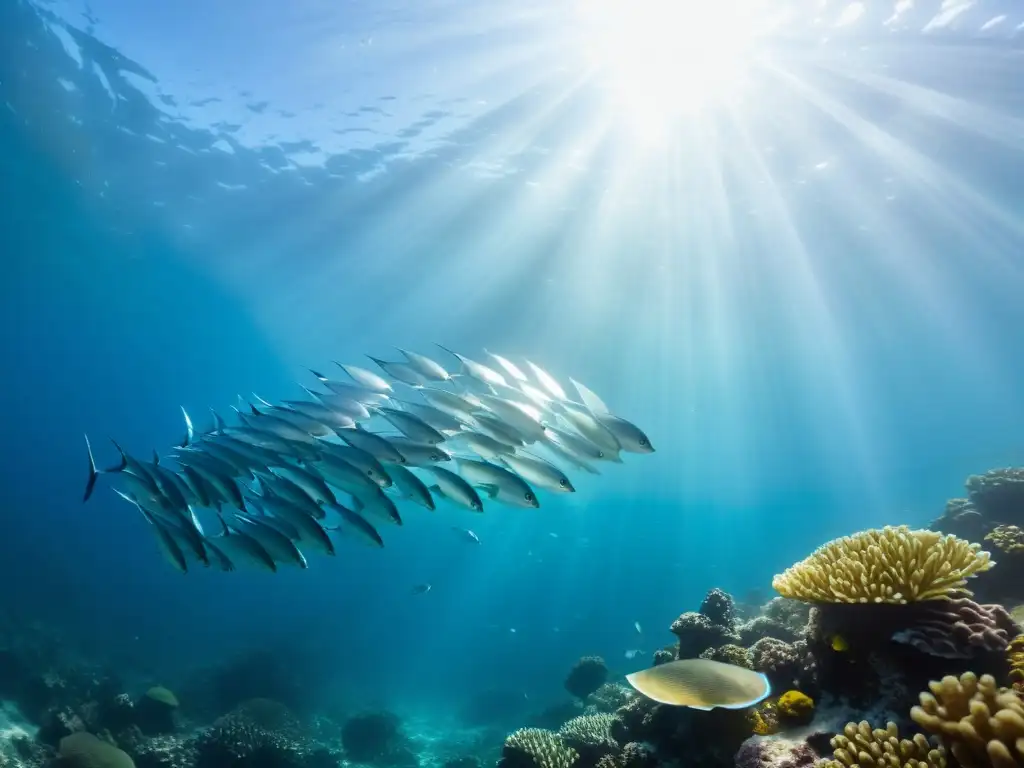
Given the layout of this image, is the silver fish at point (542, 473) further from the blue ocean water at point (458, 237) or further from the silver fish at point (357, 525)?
the blue ocean water at point (458, 237)

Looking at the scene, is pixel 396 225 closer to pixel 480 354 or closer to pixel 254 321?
pixel 480 354

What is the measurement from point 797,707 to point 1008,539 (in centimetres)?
460

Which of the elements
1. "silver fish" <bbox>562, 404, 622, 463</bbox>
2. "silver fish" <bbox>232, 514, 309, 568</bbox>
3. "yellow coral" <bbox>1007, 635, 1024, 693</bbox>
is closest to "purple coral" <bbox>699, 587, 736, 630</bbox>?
"silver fish" <bbox>562, 404, 622, 463</bbox>

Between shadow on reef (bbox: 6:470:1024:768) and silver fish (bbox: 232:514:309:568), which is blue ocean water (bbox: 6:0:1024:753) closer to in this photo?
silver fish (bbox: 232:514:309:568)

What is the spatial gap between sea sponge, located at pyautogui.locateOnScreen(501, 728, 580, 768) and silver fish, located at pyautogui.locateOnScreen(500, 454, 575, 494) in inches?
170

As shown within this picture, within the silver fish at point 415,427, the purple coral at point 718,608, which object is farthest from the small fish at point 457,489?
the purple coral at point 718,608

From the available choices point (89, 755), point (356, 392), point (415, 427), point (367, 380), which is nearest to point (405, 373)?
point (367, 380)

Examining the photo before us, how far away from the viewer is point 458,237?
25906 millimetres

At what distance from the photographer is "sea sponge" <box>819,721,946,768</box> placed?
2959 mm

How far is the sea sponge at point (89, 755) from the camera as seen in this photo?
371 inches

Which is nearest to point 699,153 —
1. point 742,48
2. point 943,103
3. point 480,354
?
point 742,48

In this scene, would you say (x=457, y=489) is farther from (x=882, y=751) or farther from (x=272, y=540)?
(x=882, y=751)

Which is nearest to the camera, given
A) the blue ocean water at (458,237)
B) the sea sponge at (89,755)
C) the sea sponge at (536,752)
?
the sea sponge at (536,752)

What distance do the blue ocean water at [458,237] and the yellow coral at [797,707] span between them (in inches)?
271
